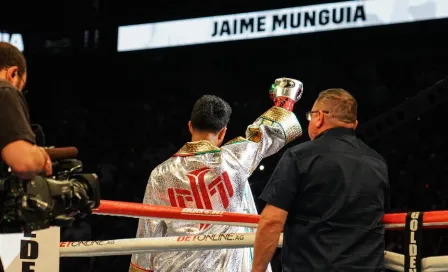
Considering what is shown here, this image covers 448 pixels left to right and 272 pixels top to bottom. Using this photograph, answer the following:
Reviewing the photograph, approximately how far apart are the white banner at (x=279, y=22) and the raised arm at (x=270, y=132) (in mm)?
4198

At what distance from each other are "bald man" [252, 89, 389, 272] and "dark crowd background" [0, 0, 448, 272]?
12.4 ft

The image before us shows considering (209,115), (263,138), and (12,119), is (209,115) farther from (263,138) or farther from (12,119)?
(12,119)

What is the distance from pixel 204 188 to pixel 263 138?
12.7 inches

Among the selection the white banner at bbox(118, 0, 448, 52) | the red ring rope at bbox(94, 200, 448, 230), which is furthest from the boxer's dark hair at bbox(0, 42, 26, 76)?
the white banner at bbox(118, 0, 448, 52)

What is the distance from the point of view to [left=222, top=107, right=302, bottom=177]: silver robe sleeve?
2.97 metres

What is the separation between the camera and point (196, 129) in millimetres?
3031

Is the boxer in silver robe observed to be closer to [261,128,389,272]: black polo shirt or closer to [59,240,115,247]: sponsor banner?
[59,240,115,247]: sponsor banner

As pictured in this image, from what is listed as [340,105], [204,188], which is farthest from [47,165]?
[204,188]

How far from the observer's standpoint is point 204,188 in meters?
2.93

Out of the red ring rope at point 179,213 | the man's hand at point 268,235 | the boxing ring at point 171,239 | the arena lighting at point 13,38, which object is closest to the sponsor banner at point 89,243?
the boxing ring at point 171,239

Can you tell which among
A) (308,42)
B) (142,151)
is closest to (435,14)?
(308,42)

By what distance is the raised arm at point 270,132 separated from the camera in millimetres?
2977

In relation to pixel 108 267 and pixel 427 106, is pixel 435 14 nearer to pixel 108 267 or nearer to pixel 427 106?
pixel 427 106

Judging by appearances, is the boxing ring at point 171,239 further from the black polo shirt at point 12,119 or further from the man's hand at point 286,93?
the black polo shirt at point 12,119
